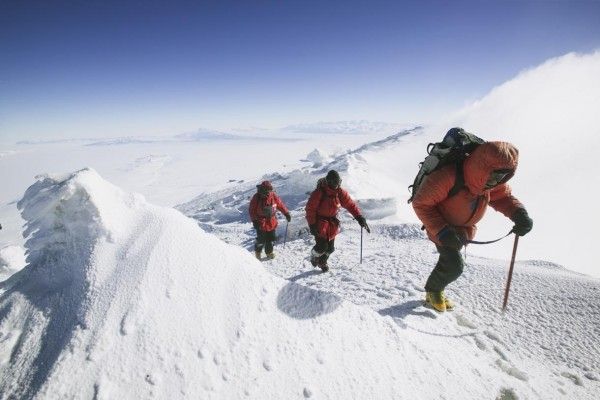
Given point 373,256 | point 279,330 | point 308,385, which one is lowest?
point 373,256

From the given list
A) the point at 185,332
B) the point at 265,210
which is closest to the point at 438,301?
the point at 185,332

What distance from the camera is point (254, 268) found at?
3.06 metres

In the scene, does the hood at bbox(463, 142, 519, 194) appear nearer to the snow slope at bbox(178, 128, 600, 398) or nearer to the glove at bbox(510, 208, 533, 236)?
the glove at bbox(510, 208, 533, 236)

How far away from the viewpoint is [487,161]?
10.2 ft

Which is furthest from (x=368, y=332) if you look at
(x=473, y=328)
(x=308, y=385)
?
(x=473, y=328)

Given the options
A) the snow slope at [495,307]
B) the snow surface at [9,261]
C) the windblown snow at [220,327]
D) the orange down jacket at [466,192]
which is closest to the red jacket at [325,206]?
the snow slope at [495,307]

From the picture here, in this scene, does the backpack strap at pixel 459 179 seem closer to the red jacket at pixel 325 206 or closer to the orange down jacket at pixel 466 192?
the orange down jacket at pixel 466 192

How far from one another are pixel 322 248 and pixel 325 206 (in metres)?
0.82

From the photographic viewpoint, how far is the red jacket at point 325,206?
5.79m

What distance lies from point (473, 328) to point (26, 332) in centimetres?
439

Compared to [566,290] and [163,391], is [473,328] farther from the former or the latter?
[163,391]

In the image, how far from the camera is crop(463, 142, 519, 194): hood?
3.07 meters

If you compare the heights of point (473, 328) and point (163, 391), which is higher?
point (163, 391)

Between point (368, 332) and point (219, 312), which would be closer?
point (219, 312)
